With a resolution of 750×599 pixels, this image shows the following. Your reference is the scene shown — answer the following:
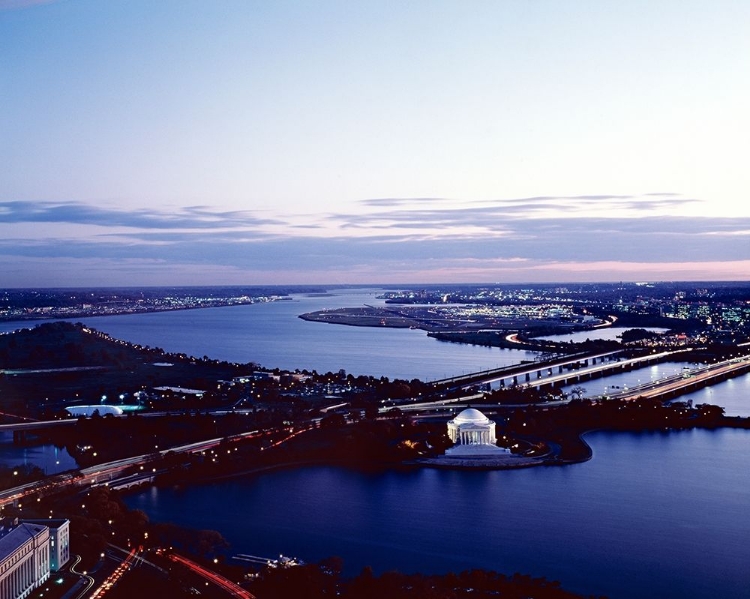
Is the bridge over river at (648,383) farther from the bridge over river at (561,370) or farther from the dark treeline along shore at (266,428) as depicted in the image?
the dark treeline along shore at (266,428)

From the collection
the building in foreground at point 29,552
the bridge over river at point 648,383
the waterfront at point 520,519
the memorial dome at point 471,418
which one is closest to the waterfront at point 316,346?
the bridge over river at point 648,383

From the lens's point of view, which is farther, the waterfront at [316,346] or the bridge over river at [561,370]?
the waterfront at [316,346]

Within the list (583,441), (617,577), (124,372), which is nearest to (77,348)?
(124,372)

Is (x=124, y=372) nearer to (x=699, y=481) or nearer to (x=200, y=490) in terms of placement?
(x=200, y=490)

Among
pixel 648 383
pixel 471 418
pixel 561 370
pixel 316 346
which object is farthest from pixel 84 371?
pixel 648 383

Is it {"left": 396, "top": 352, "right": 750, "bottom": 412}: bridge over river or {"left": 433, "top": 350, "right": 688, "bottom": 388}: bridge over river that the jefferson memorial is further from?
{"left": 433, "top": 350, "right": 688, "bottom": 388}: bridge over river

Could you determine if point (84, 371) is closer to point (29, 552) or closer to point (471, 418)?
point (471, 418)

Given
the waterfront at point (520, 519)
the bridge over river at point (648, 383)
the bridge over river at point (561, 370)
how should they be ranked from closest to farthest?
the waterfront at point (520, 519) → the bridge over river at point (648, 383) → the bridge over river at point (561, 370)
